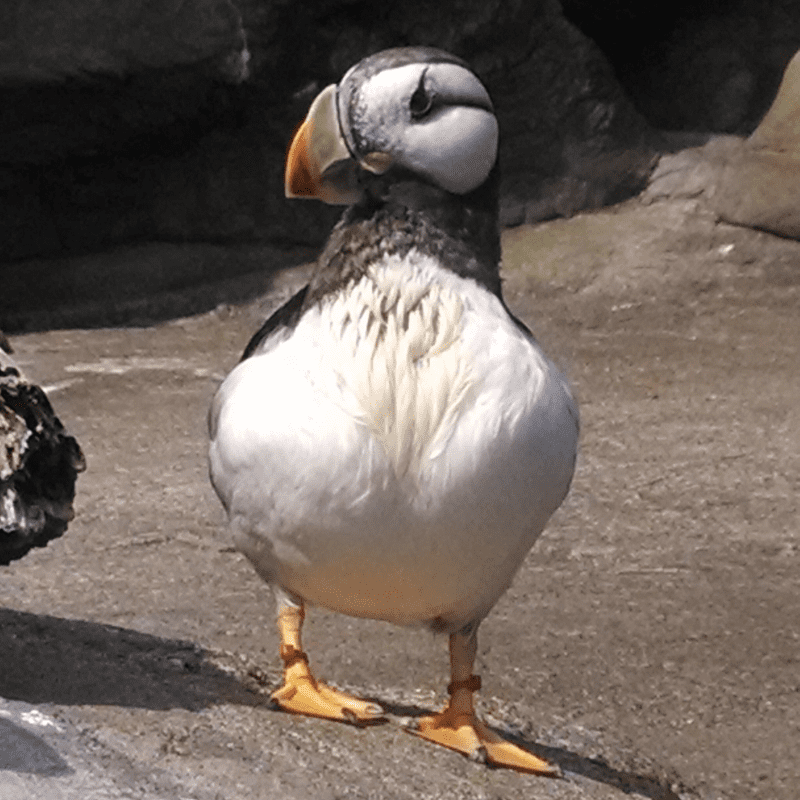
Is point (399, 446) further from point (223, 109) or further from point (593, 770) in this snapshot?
point (223, 109)

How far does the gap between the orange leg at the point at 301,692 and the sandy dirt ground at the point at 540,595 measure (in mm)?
A: 43

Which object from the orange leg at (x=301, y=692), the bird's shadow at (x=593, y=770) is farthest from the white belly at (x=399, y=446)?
the bird's shadow at (x=593, y=770)

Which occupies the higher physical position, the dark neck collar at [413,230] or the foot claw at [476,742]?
the dark neck collar at [413,230]

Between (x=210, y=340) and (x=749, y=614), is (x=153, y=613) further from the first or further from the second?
(x=210, y=340)

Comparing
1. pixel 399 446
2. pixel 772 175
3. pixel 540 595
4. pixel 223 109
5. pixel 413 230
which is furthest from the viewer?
pixel 772 175

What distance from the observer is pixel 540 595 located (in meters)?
4.16

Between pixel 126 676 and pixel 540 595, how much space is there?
141 cm

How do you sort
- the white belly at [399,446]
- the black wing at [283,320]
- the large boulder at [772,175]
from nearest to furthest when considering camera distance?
the white belly at [399,446]
the black wing at [283,320]
the large boulder at [772,175]

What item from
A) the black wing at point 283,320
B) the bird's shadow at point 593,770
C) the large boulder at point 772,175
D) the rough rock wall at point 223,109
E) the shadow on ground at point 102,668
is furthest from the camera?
the large boulder at point 772,175

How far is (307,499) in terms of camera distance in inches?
107

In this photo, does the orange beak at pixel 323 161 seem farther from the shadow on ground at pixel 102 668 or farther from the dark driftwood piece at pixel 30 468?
the shadow on ground at pixel 102 668

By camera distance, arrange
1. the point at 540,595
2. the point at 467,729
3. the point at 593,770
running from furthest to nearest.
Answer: the point at 540,595, the point at 593,770, the point at 467,729

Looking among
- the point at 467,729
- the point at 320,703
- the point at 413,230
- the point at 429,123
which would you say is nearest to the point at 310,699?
the point at 320,703

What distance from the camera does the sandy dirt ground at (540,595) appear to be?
2711mm
